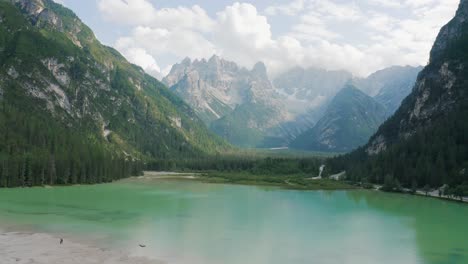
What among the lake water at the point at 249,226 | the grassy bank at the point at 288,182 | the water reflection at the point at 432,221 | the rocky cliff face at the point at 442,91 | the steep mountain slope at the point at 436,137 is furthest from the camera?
the rocky cliff face at the point at 442,91

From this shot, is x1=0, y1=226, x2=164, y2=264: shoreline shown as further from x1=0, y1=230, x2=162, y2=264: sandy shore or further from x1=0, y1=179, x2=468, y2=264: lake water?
x1=0, y1=179, x2=468, y2=264: lake water

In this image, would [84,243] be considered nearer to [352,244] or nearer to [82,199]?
[352,244]

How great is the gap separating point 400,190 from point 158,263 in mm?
116300

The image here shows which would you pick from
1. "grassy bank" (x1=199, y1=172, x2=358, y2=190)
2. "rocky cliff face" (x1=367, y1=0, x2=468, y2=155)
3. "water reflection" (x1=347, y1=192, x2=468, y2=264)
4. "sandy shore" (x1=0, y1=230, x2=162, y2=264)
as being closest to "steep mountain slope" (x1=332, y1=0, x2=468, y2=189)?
"rocky cliff face" (x1=367, y1=0, x2=468, y2=155)

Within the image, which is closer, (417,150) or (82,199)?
(82,199)

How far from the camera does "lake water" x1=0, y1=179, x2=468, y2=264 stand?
165ft

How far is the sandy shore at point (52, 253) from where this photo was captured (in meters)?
41.6

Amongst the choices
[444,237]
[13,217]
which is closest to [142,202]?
[13,217]

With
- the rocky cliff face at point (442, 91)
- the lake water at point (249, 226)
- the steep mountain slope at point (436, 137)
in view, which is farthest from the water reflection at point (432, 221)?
the rocky cliff face at point (442, 91)

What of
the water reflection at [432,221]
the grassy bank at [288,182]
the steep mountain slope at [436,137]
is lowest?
the water reflection at [432,221]

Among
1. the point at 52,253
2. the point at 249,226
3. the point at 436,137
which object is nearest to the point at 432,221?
the point at 249,226

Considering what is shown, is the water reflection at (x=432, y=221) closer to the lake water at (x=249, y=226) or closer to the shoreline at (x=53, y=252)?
the lake water at (x=249, y=226)

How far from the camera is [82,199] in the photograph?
3834 inches

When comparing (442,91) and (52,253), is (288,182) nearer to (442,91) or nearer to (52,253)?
(442,91)
